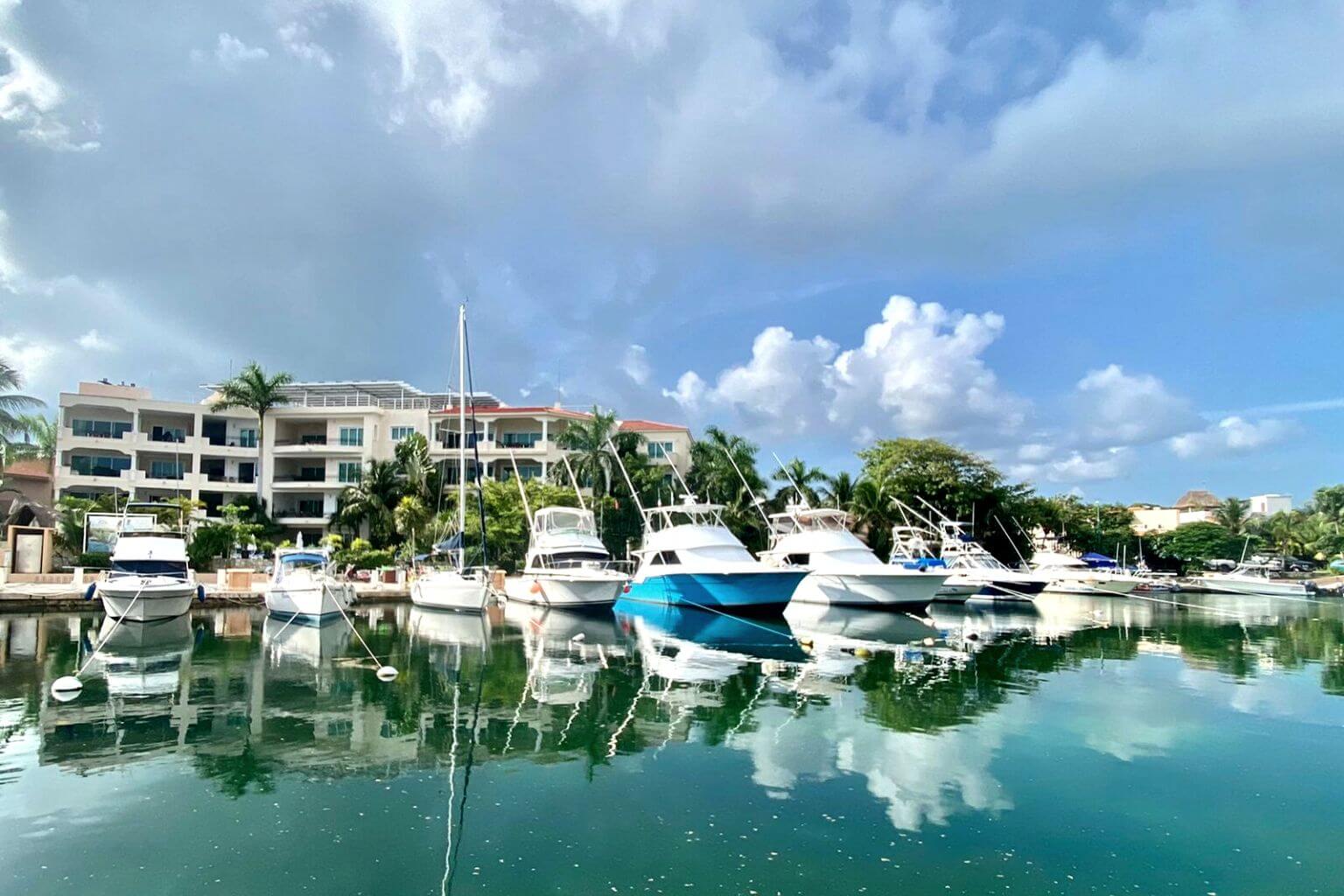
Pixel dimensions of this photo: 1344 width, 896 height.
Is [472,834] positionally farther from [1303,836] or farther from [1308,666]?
[1308,666]

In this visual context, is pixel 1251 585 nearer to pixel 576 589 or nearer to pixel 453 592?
pixel 576 589

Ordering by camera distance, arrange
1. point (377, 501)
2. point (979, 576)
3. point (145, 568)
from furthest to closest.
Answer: point (377, 501) → point (979, 576) → point (145, 568)

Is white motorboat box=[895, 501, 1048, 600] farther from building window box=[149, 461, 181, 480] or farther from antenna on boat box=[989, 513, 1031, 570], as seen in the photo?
building window box=[149, 461, 181, 480]

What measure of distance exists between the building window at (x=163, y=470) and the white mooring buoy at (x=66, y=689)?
47149mm

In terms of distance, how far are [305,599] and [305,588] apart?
43cm

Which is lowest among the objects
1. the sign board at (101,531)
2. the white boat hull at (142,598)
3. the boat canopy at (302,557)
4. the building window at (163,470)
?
the white boat hull at (142,598)

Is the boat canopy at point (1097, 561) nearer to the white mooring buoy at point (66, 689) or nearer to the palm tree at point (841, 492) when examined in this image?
the palm tree at point (841, 492)

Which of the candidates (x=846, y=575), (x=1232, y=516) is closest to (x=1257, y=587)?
(x=1232, y=516)

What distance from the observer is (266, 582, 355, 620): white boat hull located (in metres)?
30.8

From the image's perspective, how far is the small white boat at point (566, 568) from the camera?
122 feet

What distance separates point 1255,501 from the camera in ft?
386

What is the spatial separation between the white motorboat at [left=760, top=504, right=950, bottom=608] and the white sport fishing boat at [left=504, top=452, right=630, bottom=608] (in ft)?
26.1

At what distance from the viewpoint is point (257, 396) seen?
5988cm

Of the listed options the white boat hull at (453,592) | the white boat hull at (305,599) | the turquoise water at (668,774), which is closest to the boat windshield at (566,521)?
the white boat hull at (453,592)
